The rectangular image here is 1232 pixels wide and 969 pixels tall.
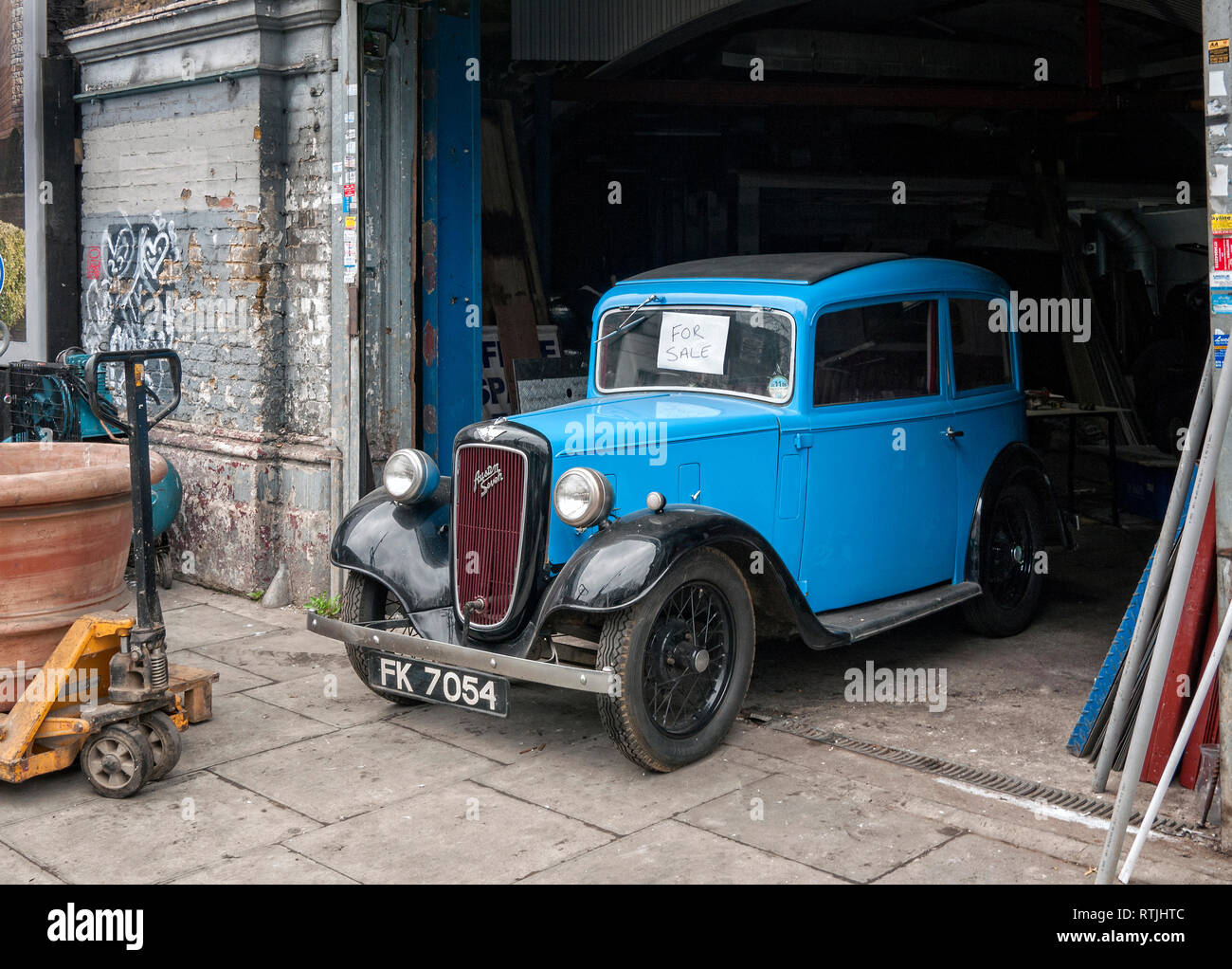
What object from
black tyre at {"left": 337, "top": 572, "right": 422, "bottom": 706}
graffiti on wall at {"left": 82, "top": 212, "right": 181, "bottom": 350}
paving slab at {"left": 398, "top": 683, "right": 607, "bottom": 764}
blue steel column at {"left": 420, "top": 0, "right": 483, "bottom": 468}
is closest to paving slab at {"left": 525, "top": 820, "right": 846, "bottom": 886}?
paving slab at {"left": 398, "top": 683, "right": 607, "bottom": 764}

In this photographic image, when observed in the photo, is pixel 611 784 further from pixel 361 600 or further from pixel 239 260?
pixel 239 260

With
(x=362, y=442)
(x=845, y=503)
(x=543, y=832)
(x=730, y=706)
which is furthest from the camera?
(x=362, y=442)

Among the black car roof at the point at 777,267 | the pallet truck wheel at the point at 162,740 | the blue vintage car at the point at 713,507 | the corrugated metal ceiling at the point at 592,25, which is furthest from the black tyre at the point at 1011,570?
the corrugated metal ceiling at the point at 592,25

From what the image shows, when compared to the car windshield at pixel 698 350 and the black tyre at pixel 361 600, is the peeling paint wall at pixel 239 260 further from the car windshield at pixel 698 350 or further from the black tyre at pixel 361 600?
the car windshield at pixel 698 350

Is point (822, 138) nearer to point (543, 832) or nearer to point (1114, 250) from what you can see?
point (1114, 250)

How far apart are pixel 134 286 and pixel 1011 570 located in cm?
555

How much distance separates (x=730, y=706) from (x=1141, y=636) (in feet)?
4.89

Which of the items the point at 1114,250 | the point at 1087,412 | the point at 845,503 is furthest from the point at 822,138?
the point at 845,503

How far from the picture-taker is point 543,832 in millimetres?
4164

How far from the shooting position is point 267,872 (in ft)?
12.7

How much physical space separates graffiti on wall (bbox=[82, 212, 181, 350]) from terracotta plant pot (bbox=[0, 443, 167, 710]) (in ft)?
11.0

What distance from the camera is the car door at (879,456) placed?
17.9 feet

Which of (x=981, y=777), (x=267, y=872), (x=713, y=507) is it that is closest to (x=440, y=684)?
(x=267, y=872)

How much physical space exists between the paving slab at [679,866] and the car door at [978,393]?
263 cm
